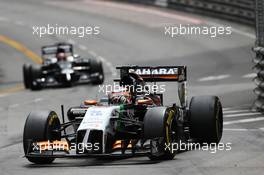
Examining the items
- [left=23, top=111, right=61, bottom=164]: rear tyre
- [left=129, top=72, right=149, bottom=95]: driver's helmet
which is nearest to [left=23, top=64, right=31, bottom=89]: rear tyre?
[left=129, top=72, right=149, bottom=95]: driver's helmet

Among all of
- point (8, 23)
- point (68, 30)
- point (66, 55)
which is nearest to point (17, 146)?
point (66, 55)

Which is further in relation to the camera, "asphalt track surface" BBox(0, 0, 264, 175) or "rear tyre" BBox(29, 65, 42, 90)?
"rear tyre" BBox(29, 65, 42, 90)

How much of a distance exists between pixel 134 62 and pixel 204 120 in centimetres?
2276

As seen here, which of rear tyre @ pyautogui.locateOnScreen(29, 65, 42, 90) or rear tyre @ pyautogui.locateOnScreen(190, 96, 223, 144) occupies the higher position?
rear tyre @ pyautogui.locateOnScreen(29, 65, 42, 90)

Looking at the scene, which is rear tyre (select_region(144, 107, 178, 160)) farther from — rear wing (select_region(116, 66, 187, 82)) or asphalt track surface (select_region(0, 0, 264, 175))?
rear wing (select_region(116, 66, 187, 82))

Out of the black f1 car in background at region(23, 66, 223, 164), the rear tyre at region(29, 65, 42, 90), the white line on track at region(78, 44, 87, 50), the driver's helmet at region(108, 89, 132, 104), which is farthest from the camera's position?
the white line on track at region(78, 44, 87, 50)

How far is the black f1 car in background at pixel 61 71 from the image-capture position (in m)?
32.4

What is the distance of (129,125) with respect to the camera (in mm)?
16781

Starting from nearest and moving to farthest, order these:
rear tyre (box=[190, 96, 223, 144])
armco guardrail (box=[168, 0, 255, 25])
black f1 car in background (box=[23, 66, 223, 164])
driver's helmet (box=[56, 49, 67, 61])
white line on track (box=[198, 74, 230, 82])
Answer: black f1 car in background (box=[23, 66, 223, 164])
rear tyre (box=[190, 96, 223, 144])
driver's helmet (box=[56, 49, 67, 61])
white line on track (box=[198, 74, 230, 82])
armco guardrail (box=[168, 0, 255, 25])

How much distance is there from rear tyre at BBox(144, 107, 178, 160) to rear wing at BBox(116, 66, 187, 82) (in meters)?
1.90

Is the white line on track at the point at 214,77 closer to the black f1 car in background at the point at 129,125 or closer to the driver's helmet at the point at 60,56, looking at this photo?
the driver's helmet at the point at 60,56

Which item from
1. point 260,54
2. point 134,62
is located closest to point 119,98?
point 260,54

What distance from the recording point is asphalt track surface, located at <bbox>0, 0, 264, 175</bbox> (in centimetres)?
1568

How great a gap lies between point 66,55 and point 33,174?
1856cm
